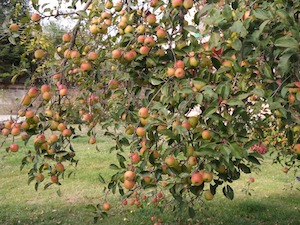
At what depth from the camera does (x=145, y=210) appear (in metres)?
3.46

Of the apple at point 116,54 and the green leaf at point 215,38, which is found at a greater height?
the green leaf at point 215,38

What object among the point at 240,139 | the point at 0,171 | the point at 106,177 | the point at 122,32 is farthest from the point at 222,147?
the point at 0,171

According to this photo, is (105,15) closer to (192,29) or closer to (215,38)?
(192,29)

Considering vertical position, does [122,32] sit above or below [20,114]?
above

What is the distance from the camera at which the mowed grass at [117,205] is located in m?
3.22

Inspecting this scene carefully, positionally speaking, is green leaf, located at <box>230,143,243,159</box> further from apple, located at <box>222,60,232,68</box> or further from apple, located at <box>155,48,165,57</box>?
apple, located at <box>155,48,165,57</box>

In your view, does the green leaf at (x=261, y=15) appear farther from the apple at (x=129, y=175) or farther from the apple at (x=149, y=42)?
the apple at (x=129, y=175)

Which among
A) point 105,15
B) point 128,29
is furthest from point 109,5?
point 128,29

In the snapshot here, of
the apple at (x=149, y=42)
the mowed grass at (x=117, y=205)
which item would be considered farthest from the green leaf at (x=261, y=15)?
the mowed grass at (x=117, y=205)

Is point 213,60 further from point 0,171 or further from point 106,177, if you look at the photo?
point 0,171

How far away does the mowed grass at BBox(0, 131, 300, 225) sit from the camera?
127 inches

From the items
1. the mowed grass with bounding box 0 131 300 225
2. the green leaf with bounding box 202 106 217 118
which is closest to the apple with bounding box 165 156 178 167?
the green leaf with bounding box 202 106 217 118

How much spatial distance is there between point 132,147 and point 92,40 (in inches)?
25.1

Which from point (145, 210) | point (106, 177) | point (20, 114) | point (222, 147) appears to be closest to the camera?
point (222, 147)
